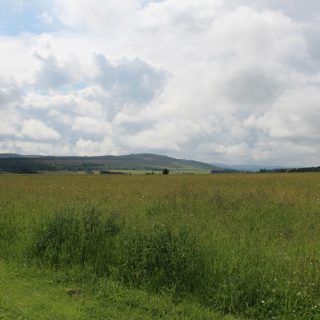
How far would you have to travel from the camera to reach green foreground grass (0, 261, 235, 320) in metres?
6.36

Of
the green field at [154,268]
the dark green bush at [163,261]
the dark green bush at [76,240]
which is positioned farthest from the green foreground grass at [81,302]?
the dark green bush at [76,240]

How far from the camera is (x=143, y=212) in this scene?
1325 cm

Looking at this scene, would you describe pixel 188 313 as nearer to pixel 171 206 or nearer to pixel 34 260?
pixel 34 260

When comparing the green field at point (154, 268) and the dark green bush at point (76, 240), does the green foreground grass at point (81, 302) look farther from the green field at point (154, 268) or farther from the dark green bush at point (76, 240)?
the dark green bush at point (76, 240)

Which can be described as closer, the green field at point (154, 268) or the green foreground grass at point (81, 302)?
the green foreground grass at point (81, 302)

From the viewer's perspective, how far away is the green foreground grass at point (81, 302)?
636 centimetres

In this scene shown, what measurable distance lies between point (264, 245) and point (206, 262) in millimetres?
1775

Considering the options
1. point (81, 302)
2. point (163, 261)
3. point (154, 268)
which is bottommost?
point (81, 302)

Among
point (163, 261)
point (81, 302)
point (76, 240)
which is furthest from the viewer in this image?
point (76, 240)

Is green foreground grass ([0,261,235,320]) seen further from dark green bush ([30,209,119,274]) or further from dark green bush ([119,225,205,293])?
dark green bush ([30,209,119,274])

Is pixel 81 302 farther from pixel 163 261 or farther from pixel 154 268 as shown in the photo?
pixel 163 261

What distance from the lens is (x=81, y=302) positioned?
6895mm

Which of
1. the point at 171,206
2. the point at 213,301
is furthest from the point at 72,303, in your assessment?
the point at 171,206

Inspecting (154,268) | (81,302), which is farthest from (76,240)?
(81,302)
